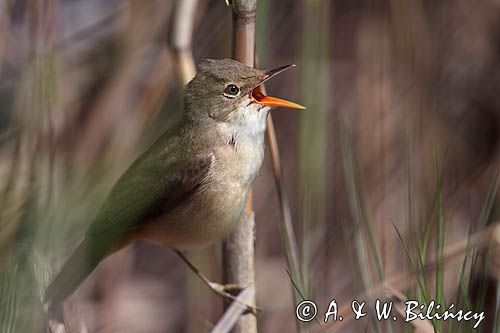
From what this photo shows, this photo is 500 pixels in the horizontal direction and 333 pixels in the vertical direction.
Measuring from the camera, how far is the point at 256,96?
2.79m

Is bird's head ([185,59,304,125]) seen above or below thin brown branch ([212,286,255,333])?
above

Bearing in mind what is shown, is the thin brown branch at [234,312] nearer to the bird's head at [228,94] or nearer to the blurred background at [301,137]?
the blurred background at [301,137]

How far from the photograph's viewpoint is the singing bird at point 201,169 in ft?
8.73

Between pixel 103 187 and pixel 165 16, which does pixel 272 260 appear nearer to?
pixel 165 16

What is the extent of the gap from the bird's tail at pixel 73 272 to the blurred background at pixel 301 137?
0.05 metres

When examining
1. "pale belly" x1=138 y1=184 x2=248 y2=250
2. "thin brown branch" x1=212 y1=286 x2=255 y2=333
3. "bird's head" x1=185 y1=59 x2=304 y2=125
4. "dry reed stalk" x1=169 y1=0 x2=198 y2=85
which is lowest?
"thin brown branch" x1=212 y1=286 x2=255 y2=333

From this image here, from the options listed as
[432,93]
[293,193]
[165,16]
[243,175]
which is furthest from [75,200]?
[293,193]

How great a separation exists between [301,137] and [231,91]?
527 millimetres

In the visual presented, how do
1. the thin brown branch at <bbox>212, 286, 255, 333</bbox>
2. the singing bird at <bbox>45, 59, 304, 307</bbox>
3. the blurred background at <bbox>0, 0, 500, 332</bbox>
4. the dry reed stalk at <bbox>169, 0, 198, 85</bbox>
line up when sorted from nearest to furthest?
the blurred background at <bbox>0, 0, 500, 332</bbox> → the thin brown branch at <bbox>212, 286, 255, 333</bbox> → the dry reed stalk at <bbox>169, 0, 198, 85</bbox> → the singing bird at <bbox>45, 59, 304, 307</bbox>

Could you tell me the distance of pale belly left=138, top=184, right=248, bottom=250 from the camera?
2.67 metres

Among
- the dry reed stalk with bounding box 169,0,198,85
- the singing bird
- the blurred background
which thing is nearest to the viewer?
the blurred background

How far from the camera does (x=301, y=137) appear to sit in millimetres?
2318

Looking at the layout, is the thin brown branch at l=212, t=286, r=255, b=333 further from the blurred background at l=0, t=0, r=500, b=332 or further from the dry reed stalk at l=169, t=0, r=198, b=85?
the dry reed stalk at l=169, t=0, r=198, b=85

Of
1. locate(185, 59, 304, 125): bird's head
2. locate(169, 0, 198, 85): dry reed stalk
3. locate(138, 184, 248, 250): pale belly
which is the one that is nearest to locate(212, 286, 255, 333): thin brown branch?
locate(138, 184, 248, 250): pale belly
